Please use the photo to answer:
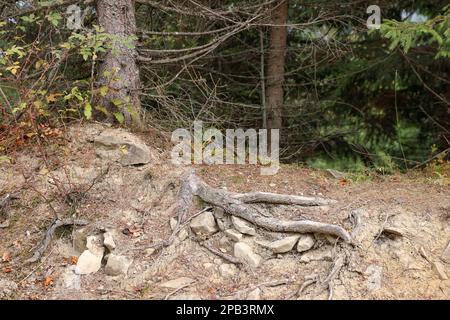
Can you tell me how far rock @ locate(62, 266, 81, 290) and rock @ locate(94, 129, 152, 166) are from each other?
1.62 meters

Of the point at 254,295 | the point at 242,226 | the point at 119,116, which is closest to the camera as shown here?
the point at 254,295

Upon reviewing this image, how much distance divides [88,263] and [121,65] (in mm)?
2929

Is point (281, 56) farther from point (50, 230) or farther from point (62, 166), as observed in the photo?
point (50, 230)

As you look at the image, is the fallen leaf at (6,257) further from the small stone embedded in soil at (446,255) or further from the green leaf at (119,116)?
the small stone embedded in soil at (446,255)

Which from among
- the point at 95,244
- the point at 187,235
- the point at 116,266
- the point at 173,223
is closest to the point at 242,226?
the point at 187,235

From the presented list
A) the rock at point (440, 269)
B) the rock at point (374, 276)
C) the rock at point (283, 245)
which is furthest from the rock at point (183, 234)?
the rock at point (440, 269)

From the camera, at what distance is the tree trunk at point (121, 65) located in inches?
259

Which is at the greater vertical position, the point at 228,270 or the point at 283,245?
the point at 283,245

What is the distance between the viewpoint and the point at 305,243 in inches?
195

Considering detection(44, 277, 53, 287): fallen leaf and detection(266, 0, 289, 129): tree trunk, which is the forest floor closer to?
detection(44, 277, 53, 287): fallen leaf

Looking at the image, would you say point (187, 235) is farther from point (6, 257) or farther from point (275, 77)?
point (275, 77)

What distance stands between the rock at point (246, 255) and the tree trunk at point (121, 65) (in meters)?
2.52

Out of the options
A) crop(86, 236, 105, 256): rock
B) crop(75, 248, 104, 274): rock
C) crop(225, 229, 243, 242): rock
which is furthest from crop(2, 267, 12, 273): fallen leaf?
crop(225, 229, 243, 242): rock

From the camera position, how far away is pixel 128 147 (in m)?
6.19
